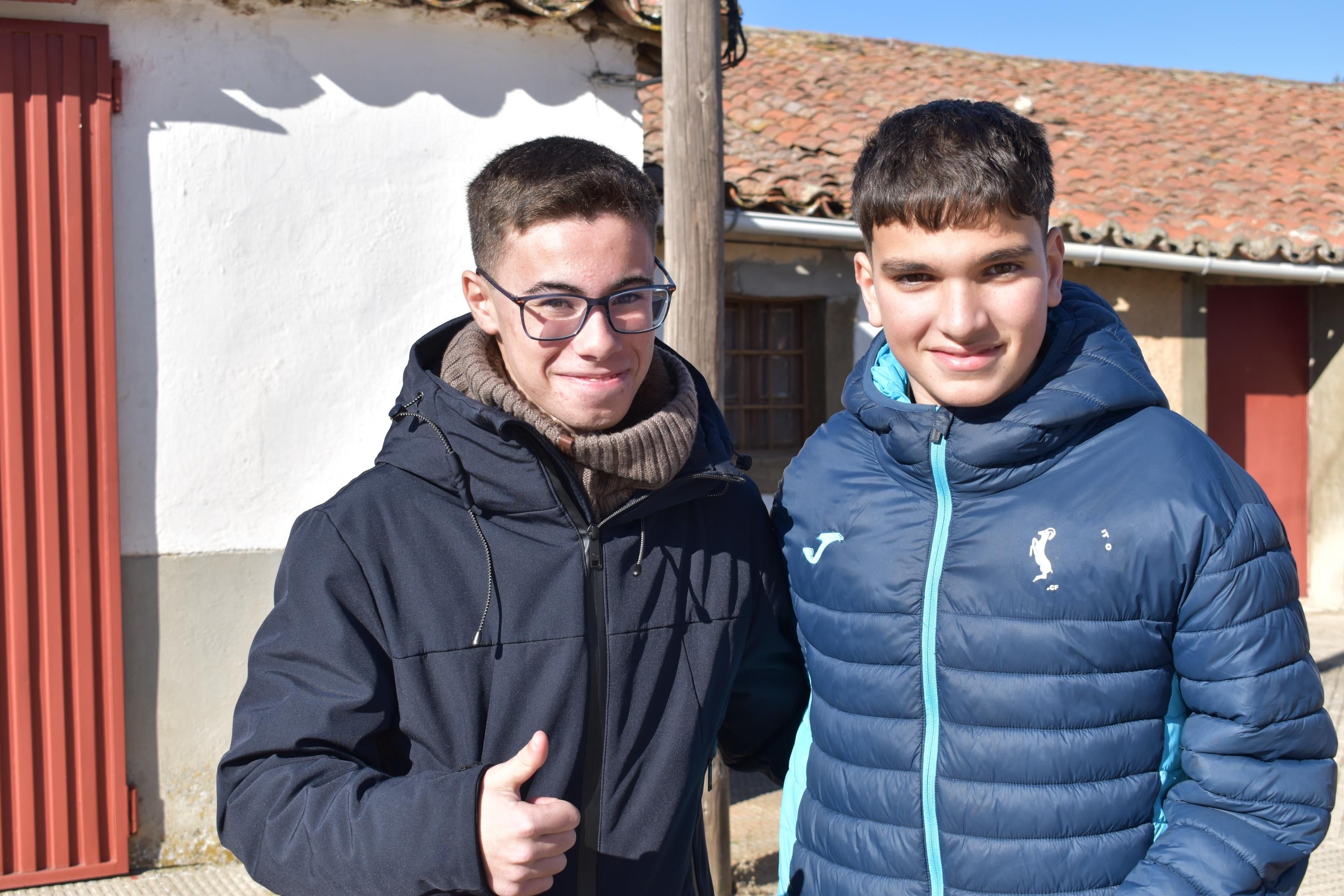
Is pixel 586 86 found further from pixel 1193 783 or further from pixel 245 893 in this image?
pixel 1193 783

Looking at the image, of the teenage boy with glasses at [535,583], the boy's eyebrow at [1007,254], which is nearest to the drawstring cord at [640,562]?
the teenage boy with glasses at [535,583]

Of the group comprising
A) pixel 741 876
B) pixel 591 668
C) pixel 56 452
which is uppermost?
pixel 56 452

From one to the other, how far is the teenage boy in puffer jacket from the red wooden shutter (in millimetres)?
3028

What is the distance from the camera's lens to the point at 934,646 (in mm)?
1530

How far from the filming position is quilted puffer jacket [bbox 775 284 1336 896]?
4.46 feet

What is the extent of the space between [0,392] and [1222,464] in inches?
147

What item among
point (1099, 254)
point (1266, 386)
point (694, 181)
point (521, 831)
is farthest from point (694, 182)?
point (1266, 386)

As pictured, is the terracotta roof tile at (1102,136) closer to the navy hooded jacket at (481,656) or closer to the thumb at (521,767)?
the navy hooded jacket at (481,656)

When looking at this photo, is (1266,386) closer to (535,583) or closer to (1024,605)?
(1024,605)

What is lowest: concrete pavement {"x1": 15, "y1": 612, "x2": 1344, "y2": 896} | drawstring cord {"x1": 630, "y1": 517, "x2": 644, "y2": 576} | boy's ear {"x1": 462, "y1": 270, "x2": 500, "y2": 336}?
concrete pavement {"x1": 15, "y1": 612, "x2": 1344, "y2": 896}

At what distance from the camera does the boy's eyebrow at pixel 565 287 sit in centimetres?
159

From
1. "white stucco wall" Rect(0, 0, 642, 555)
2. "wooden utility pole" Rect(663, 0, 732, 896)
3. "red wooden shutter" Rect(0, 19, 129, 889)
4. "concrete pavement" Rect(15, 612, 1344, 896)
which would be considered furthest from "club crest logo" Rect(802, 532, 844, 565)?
"red wooden shutter" Rect(0, 19, 129, 889)

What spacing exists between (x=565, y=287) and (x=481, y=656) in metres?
Answer: 0.54

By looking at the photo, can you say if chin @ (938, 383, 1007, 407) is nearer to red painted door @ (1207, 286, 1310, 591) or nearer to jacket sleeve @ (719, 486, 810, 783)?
jacket sleeve @ (719, 486, 810, 783)
